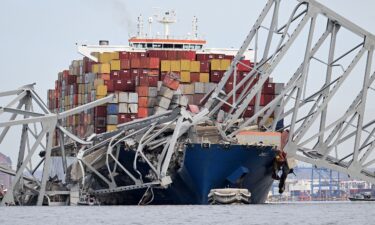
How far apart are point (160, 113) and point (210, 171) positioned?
6.78 metres

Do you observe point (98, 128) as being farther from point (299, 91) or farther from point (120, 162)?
point (299, 91)

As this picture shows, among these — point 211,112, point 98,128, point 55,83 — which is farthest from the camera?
point 55,83

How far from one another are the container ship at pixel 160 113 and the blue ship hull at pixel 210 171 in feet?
0.19

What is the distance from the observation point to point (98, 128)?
90438mm

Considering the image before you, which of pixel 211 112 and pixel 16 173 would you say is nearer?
pixel 16 173

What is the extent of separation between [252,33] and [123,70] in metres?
17.7

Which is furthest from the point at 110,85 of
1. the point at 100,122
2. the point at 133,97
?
the point at 100,122

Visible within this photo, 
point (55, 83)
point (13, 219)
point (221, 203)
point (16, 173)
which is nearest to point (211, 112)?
point (221, 203)

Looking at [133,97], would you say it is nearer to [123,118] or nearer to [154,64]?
[123,118]

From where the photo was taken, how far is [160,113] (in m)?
80.6

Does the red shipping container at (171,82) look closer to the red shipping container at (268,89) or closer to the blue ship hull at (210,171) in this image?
the red shipping container at (268,89)

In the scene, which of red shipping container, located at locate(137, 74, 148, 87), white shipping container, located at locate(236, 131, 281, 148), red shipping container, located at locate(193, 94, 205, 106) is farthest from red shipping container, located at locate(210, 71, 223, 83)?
white shipping container, located at locate(236, 131, 281, 148)

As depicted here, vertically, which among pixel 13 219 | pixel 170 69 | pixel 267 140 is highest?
pixel 170 69

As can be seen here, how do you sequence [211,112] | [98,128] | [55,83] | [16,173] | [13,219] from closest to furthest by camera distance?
[13,219]
[16,173]
[211,112]
[98,128]
[55,83]
